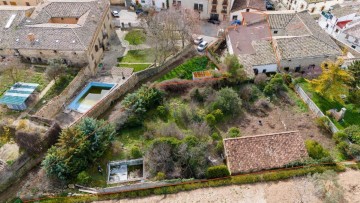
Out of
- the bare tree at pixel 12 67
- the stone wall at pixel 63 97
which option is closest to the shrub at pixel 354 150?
the stone wall at pixel 63 97

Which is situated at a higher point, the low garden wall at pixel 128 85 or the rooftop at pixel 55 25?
the rooftop at pixel 55 25

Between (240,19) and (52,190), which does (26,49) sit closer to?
(52,190)

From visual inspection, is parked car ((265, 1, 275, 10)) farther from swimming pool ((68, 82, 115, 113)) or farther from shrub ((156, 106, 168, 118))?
swimming pool ((68, 82, 115, 113))

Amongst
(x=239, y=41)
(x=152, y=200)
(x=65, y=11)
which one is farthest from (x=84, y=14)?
(x=152, y=200)

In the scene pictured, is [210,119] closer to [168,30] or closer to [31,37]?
[168,30]

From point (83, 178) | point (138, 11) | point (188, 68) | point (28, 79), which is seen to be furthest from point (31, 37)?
point (83, 178)

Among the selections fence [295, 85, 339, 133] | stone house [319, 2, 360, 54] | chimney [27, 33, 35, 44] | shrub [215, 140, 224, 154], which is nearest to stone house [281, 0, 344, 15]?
stone house [319, 2, 360, 54]

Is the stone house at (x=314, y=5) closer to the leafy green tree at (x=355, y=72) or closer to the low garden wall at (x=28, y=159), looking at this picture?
the leafy green tree at (x=355, y=72)
